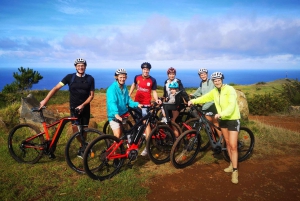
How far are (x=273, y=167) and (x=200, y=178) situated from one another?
2.26 m

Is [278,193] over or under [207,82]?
under

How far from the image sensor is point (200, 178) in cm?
515

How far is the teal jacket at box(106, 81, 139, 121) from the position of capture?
517 cm

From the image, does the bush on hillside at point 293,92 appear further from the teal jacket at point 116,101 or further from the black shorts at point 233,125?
the teal jacket at point 116,101

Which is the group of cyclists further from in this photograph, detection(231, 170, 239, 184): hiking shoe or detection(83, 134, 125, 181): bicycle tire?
detection(83, 134, 125, 181): bicycle tire

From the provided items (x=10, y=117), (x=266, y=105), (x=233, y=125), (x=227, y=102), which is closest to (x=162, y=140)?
(x=233, y=125)

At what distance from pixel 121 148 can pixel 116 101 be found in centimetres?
115

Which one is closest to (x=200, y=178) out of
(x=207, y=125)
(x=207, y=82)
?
(x=207, y=125)

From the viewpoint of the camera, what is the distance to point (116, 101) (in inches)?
208

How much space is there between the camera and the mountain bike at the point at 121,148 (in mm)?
4816

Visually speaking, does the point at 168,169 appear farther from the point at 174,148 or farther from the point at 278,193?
the point at 278,193

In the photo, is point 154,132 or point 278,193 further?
point 154,132

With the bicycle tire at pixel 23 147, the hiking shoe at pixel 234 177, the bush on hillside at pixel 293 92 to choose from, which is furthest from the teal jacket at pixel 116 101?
the bush on hillside at pixel 293 92

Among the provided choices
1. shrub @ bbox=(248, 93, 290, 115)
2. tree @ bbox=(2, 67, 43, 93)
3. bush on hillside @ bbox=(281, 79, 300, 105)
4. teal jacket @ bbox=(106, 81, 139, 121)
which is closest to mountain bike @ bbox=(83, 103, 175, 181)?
teal jacket @ bbox=(106, 81, 139, 121)
